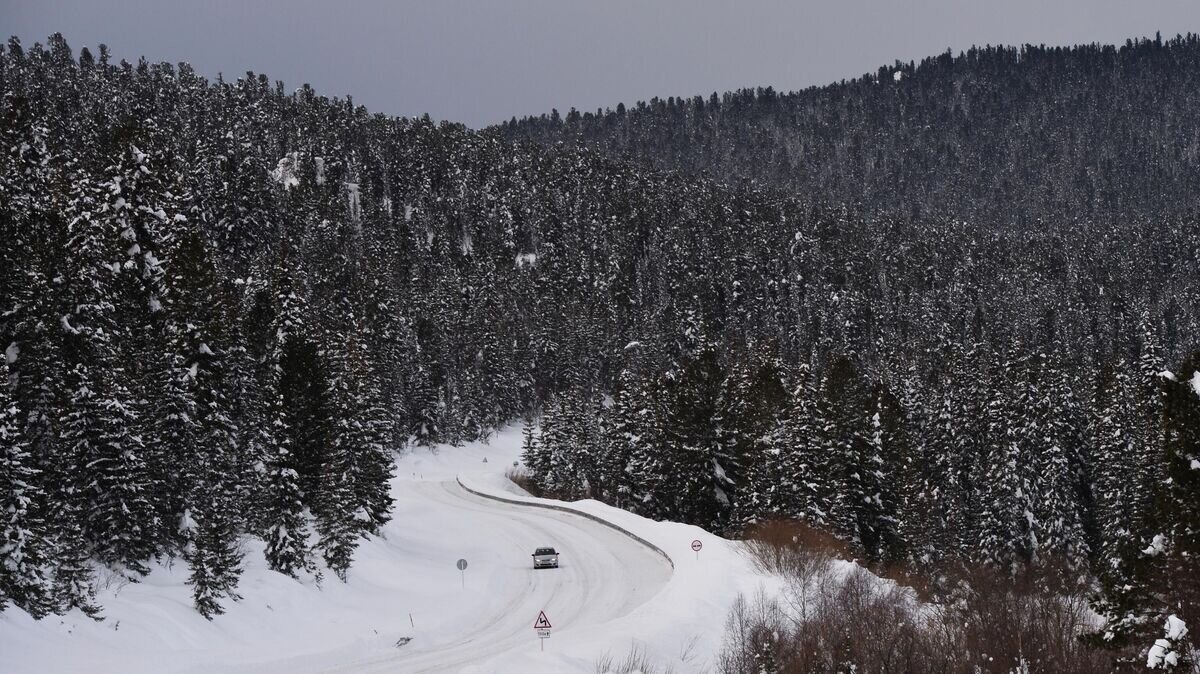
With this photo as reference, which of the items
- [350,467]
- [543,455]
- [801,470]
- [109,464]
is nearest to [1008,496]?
[801,470]

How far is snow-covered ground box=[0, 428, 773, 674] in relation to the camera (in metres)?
19.8

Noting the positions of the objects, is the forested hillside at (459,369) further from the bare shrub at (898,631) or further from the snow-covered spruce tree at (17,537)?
the bare shrub at (898,631)

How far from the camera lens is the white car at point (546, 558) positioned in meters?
38.4

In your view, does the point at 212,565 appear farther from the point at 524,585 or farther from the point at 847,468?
the point at 847,468

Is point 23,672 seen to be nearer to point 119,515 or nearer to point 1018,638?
point 119,515

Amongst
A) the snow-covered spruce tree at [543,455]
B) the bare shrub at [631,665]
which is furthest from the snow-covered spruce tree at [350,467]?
the snow-covered spruce tree at [543,455]

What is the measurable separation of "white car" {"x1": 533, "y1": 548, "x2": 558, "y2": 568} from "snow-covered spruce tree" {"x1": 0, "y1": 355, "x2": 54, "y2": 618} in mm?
21409

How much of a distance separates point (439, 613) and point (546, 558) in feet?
A: 25.8

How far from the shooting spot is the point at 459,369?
4441 inches

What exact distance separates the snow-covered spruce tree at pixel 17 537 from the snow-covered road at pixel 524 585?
7373 millimetres

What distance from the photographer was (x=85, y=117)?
12375 centimetres

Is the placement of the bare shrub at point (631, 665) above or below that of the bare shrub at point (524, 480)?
below

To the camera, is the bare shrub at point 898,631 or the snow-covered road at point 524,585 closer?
the bare shrub at point 898,631

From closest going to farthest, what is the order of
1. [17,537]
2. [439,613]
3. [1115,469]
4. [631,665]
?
[17,537]
[631,665]
[439,613]
[1115,469]
